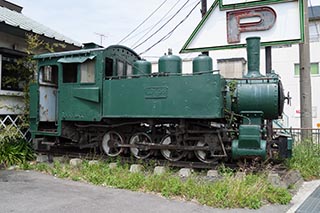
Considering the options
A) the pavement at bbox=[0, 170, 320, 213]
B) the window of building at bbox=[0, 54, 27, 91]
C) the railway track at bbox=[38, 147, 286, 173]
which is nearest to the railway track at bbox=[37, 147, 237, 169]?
the railway track at bbox=[38, 147, 286, 173]

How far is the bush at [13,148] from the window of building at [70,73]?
6.39 ft

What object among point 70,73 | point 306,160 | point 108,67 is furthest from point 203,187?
point 70,73

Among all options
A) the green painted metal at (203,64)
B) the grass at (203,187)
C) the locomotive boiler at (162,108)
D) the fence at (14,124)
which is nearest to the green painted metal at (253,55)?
the locomotive boiler at (162,108)

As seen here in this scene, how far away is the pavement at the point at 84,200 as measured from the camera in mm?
4664

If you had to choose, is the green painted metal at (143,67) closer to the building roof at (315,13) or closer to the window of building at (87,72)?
the window of building at (87,72)

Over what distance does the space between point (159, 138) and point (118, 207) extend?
9.58 ft

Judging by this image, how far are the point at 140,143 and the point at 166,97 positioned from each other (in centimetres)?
129

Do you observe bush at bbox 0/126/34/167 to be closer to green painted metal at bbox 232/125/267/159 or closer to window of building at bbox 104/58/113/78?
window of building at bbox 104/58/113/78

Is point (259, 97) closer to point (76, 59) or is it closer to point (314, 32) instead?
point (76, 59)

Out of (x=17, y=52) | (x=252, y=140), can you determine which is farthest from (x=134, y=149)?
(x=17, y=52)

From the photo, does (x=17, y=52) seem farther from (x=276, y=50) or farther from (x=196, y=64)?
(x=276, y=50)

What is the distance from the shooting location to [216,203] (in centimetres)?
487

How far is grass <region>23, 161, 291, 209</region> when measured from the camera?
490cm

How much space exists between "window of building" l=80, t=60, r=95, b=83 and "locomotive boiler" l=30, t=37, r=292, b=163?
0.02 m
